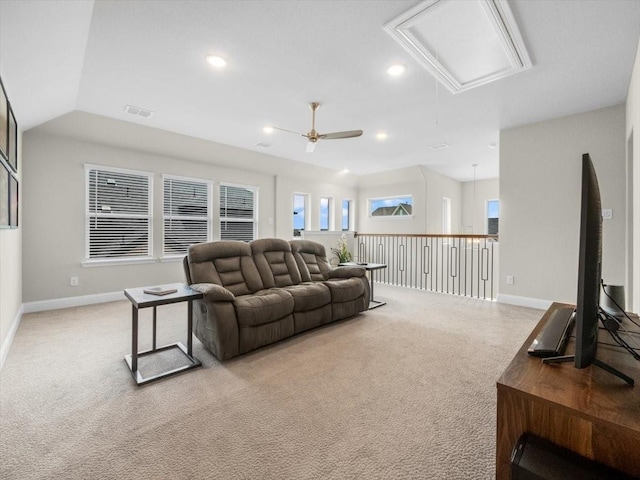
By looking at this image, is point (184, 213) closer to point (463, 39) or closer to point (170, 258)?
point (170, 258)

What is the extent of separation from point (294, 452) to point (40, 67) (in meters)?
3.48

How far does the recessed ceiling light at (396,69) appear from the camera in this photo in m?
2.77

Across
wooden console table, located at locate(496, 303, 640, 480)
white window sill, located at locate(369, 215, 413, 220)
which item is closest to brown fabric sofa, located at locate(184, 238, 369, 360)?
wooden console table, located at locate(496, 303, 640, 480)

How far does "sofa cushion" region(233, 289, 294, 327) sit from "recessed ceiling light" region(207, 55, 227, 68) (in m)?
2.20

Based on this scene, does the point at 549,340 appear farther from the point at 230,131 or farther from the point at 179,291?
the point at 230,131

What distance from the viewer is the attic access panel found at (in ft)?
6.69

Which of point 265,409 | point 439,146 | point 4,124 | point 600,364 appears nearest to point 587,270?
point 600,364

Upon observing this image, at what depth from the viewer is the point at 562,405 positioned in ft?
2.52

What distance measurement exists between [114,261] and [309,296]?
3.45 meters

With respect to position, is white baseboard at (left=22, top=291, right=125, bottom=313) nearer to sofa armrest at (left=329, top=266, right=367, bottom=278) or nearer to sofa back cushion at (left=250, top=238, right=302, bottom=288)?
sofa back cushion at (left=250, top=238, right=302, bottom=288)

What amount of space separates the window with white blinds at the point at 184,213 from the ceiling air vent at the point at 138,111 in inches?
54.3

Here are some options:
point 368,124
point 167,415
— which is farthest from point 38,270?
point 368,124

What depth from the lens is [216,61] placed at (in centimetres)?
269

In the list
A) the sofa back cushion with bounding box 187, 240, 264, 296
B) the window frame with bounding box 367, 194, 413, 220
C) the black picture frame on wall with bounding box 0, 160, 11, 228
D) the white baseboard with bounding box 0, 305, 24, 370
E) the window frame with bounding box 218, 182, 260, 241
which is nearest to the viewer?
the black picture frame on wall with bounding box 0, 160, 11, 228
